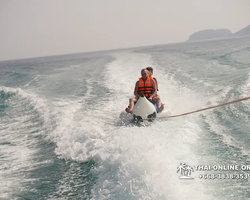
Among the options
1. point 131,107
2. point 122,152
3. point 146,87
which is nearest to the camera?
point 122,152

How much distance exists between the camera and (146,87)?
6.27 meters

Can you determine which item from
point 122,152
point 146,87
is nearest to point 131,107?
point 146,87

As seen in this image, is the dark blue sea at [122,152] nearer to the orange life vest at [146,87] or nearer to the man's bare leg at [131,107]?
the man's bare leg at [131,107]

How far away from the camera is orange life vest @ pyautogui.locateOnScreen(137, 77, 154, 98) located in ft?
20.6

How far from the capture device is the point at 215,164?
3.54 metres

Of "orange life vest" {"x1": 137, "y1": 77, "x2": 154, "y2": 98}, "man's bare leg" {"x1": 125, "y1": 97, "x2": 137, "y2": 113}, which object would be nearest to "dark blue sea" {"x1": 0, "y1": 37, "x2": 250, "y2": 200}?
"man's bare leg" {"x1": 125, "y1": 97, "x2": 137, "y2": 113}

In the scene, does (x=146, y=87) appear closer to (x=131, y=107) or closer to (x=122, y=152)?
(x=131, y=107)

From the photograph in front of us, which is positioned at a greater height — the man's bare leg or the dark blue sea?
the man's bare leg

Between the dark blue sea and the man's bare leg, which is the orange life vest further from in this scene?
the dark blue sea

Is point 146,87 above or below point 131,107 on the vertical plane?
above

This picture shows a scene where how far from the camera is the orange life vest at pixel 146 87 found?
6.27 meters

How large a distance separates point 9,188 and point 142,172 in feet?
6.79

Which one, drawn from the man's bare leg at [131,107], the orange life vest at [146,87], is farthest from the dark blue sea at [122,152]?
the orange life vest at [146,87]

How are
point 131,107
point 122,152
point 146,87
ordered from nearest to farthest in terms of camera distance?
point 122,152 < point 131,107 < point 146,87
